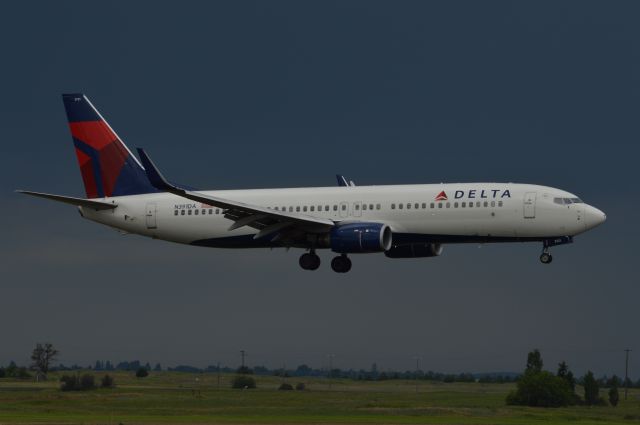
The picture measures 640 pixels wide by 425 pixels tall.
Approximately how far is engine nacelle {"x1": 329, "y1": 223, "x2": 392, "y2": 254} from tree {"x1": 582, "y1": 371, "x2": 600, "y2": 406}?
180 ft

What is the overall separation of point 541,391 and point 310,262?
37399mm

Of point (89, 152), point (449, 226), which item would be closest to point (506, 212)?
point (449, 226)

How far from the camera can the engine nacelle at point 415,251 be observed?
8981 centimetres

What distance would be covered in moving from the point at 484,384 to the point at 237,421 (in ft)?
263

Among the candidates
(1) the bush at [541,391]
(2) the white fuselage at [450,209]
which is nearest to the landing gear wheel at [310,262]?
(2) the white fuselage at [450,209]

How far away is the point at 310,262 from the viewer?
91438 mm

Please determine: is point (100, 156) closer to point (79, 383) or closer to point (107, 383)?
point (79, 383)

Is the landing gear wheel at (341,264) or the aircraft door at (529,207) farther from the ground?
the aircraft door at (529,207)

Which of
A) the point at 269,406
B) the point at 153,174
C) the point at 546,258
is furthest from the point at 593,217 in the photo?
the point at 269,406

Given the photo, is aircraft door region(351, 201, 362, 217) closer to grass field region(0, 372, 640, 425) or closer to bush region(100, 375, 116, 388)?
grass field region(0, 372, 640, 425)

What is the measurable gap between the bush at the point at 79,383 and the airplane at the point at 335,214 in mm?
24340

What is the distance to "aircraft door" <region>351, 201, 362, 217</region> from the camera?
3406 inches

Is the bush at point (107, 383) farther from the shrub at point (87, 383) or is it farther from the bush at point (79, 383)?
the shrub at point (87, 383)

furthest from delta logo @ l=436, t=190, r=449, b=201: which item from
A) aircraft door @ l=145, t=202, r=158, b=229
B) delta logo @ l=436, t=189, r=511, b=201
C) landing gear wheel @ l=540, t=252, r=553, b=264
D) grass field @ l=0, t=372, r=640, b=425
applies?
aircraft door @ l=145, t=202, r=158, b=229
